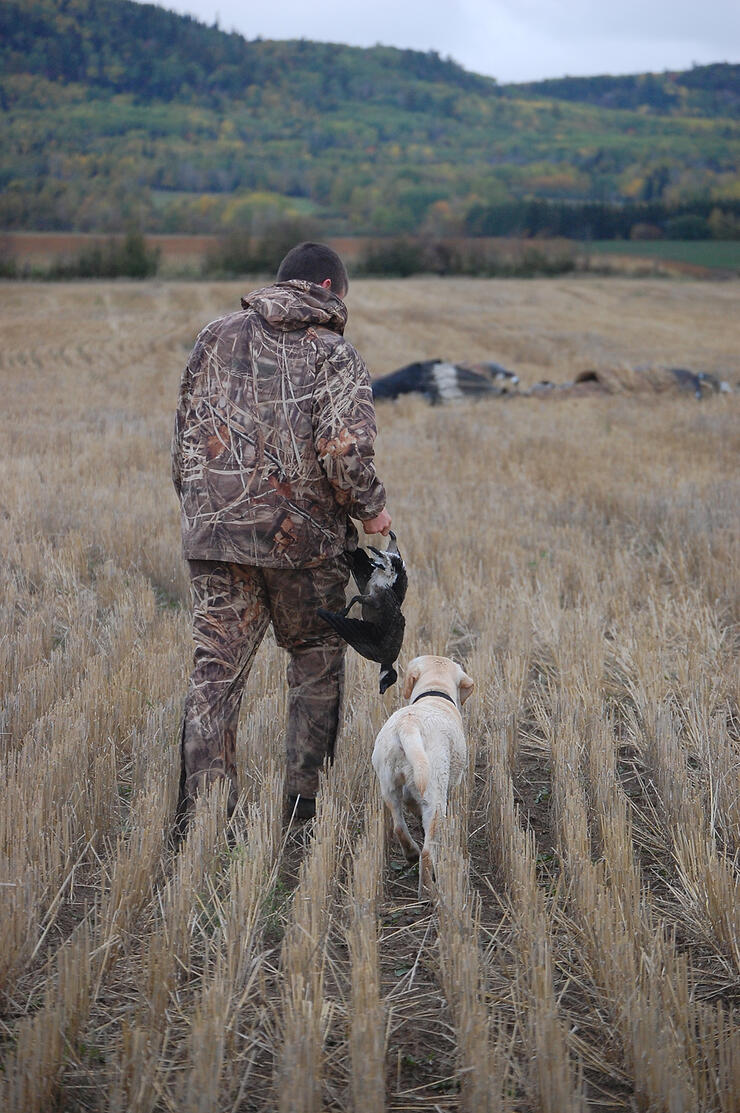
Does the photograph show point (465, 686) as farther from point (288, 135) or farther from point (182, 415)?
point (288, 135)

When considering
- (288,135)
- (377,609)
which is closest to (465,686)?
(377,609)

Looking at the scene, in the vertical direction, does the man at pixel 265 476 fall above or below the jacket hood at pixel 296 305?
below

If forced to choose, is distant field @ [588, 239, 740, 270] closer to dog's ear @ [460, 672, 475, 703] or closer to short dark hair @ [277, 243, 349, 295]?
dog's ear @ [460, 672, 475, 703]

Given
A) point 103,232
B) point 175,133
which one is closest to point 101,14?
point 175,133

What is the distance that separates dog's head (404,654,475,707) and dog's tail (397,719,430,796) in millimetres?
480

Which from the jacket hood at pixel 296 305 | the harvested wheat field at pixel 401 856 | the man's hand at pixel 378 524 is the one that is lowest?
the harvested wheat field at pixel 401 856

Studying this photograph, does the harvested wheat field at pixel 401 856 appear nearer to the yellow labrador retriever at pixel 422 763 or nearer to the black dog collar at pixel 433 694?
the yellow labrador retriever at pixel 422 763

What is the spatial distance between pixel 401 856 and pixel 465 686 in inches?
27.7

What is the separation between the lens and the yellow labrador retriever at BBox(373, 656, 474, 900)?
334 centimetres

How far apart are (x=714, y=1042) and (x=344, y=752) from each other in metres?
1.93

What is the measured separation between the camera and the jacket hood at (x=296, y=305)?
352cm

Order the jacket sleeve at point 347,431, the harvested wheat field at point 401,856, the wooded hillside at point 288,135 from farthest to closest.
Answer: the wooded hillside at point 288,135 → the jacket sleeve at point 347,431 → the harvested wheat field at point 401,856

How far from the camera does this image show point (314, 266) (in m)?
3.65

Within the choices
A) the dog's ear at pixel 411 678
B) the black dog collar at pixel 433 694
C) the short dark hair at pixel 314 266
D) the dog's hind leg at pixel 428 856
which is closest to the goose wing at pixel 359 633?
the black dog collar at pixel 433 694
